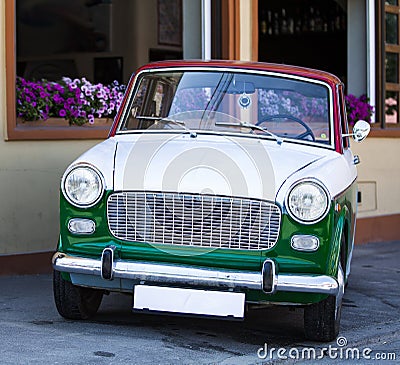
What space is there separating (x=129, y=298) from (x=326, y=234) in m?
Answer: 2.23

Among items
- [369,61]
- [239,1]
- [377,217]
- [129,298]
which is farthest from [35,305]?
[369,61]

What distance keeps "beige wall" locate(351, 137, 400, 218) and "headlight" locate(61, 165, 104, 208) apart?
245 inches

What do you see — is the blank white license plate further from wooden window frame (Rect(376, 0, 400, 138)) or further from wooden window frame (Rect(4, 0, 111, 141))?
wooden window frame (Rect(376, 0, 400, 138))

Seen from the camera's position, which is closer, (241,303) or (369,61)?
(241,303)

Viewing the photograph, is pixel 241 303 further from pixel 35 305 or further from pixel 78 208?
pixel 35 305

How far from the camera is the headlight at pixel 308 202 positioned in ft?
20.0

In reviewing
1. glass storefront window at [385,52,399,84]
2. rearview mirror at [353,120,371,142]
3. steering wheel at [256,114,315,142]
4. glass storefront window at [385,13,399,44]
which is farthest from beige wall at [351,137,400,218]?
steering wheel at [256,114,315,142]

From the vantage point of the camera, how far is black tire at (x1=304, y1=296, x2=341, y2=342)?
20.8 ft

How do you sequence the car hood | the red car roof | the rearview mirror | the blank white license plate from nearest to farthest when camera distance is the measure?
the blank white license plate → the car hood → the red car roof → the rearview mirror

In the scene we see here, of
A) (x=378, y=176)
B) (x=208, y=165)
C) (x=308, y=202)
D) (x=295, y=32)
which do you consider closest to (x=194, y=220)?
(x=208, y=165)

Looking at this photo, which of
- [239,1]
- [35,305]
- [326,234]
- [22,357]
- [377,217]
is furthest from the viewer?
[377,217]

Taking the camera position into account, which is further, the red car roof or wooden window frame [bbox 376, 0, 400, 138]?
wooden window frame [bbox 376, 0, 400, 138]

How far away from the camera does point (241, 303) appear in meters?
6.01

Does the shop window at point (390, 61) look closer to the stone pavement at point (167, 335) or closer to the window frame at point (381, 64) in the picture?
the window frame at point (381, 64)
